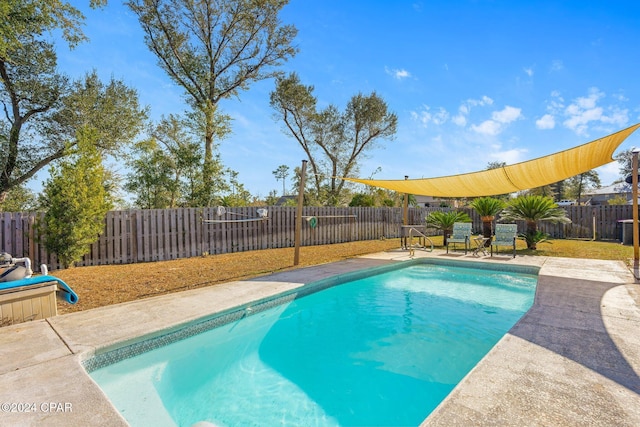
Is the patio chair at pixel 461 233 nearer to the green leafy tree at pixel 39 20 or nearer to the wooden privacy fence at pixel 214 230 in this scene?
the wooden privacy fence at pixel 214 230

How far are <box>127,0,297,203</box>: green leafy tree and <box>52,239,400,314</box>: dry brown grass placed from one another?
656 centimetres

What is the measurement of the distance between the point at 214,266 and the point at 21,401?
546 cm

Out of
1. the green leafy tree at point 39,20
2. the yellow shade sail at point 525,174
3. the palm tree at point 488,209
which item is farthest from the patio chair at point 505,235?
the green leafy tree at point 39,20

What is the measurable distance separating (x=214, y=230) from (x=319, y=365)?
22.4 ft

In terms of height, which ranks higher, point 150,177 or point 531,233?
point 150,177

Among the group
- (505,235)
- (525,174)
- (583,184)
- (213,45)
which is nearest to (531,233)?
(505,235)

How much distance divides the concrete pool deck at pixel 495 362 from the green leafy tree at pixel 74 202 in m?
3.39

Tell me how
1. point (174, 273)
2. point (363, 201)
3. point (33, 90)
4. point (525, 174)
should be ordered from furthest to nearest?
point (363, 201) < point (33, 90) < point (525, 174) < point (174, 273)

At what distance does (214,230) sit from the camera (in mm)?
9508

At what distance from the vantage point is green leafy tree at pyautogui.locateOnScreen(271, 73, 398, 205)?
2123cm

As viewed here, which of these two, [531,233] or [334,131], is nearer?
[531,233]

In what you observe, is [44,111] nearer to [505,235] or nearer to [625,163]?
[505,235]

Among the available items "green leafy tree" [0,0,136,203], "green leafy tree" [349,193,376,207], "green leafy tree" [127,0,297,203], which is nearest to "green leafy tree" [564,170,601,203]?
"green leafy tree" [349,193,376,207]

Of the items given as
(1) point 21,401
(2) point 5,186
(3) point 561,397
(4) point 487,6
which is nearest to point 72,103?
(2) point 5,186
